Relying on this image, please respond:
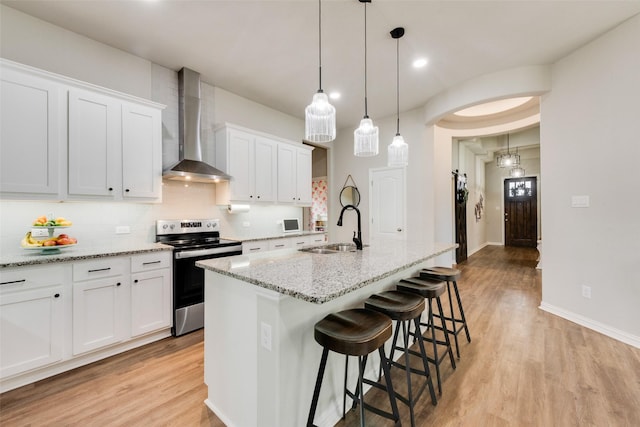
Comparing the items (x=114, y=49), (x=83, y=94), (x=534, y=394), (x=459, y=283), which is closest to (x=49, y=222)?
(x=83, y=94)

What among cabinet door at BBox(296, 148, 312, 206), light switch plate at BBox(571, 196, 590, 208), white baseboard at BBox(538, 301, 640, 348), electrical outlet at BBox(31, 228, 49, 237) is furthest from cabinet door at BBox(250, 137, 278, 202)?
white baseboard at BBox(538, 301, 640, 348)

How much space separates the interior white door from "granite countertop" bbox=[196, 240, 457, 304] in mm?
2606

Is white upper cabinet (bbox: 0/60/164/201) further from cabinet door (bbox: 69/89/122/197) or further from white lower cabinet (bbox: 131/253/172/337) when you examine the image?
→ white lower cabinet (bbox: 131/253/172/337)

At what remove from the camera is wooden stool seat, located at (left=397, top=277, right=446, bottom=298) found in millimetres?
1975

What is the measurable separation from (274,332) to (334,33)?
2.70m

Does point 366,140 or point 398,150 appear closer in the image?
point 366,140

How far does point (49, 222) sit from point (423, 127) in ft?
15.9

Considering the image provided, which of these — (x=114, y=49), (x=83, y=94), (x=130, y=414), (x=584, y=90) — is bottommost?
(x=130, y=414)

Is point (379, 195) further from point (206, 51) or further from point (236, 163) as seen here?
point (206, 51)

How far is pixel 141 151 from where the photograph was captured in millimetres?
2738

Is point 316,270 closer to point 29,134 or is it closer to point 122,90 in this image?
point 29,134

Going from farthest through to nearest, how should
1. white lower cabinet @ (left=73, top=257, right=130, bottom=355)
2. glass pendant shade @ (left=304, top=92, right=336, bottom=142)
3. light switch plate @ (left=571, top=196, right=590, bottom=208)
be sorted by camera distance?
1. light switch plate @ (left=571, top=196, right=590, bottom=208)
2. white lower cabinet @ (left=73, top=257, right=130, bottom=355)
3. glass pendant shade @ (left=304, top=92, right=336, bottom=142)

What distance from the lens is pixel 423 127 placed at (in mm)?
4457

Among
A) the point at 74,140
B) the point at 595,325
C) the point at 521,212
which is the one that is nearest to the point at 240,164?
the point at 74,140
